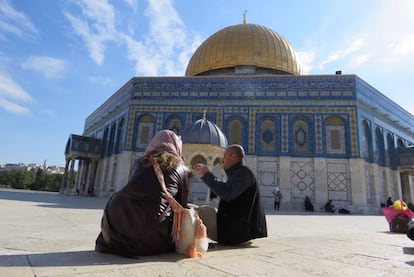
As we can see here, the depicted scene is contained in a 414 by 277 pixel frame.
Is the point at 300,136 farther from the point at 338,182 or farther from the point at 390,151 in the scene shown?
the point at 390,151

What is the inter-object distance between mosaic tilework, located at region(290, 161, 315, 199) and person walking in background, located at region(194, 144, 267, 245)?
13351mm

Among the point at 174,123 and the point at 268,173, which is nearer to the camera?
the point at 268,173

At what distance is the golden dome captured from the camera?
18.9m

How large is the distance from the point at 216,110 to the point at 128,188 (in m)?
15.1

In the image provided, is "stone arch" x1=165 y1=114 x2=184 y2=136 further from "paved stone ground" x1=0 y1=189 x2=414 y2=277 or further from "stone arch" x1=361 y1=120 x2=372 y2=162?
"paved stone ground" x1=0 y1=189 x2=414 y2=277

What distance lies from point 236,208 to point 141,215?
0.96 metres

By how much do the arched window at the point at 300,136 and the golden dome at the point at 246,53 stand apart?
14.9 feet

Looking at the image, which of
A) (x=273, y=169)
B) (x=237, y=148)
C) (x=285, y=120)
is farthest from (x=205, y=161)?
(x=237, y=148)

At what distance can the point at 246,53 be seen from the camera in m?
18.9

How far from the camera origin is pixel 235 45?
762 inches

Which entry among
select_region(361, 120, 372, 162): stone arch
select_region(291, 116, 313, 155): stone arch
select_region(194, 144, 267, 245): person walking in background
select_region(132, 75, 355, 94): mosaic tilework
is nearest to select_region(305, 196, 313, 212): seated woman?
select_region(291, 116, 313, 155): stone arch

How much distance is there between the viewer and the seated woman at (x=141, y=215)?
6.71 ft

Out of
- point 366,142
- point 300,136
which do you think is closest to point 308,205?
point 300,136

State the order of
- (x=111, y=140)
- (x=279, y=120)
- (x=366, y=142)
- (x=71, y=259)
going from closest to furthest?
(x=71, y=259) < (x=279, y=120) < (x=366, y=142) < (x=111, y=140)
